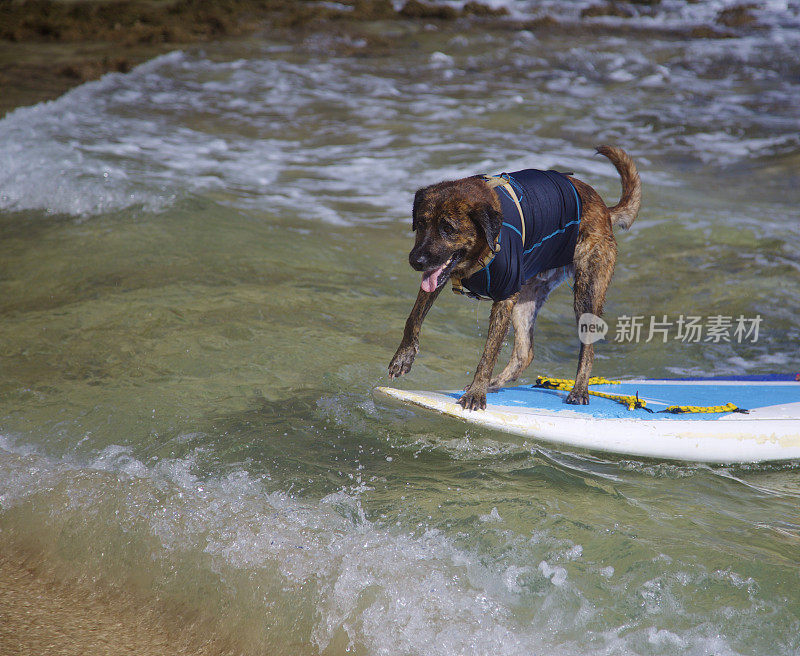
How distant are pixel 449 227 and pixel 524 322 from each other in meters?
1.48

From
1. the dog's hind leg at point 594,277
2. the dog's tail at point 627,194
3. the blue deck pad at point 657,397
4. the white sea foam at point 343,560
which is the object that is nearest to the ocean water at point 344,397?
the white sea foam at point 343,560

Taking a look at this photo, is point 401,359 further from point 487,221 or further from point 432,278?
point 487,221

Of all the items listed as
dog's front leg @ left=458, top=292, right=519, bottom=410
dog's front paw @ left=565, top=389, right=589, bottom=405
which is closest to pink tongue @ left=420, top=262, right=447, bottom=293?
dog's front leg @ left=458, top=292, right=519, bottom=410

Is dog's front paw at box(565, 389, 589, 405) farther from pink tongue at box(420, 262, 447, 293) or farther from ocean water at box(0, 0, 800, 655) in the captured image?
pink tongue at box(420, 262, 447, 293)

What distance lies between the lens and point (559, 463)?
414cm

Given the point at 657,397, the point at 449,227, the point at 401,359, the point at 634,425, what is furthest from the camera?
the point at 657,397

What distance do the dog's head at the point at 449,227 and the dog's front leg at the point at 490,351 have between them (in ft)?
1.50

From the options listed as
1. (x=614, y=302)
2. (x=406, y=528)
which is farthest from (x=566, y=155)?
(x=406, y=528)

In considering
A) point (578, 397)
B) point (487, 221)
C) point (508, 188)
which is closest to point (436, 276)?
point (487, 221)

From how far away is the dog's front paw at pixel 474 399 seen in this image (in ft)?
13.4

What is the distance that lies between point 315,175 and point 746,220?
216 inches

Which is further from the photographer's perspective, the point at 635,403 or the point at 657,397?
the point at 657,397

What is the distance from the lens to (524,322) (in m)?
4.70

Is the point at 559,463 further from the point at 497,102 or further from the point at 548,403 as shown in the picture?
the point at 497,102
